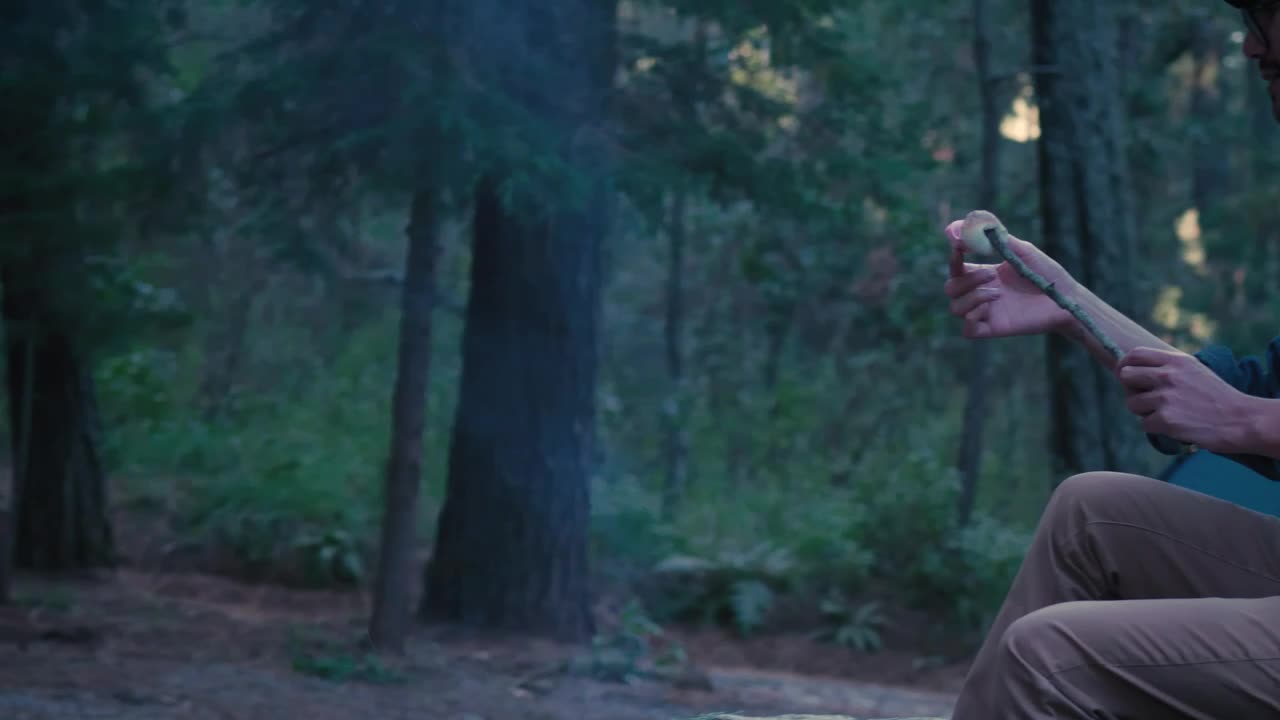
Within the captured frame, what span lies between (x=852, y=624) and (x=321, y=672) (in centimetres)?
395

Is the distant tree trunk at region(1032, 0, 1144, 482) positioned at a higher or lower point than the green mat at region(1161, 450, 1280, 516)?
higher

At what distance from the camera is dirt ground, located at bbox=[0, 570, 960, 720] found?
5.20 metres

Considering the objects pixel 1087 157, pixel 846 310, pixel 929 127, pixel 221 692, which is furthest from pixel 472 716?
pixel 846 310

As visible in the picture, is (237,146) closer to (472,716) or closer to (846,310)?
(472,716)

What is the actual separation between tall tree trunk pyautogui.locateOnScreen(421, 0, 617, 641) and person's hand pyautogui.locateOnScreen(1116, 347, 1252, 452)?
504 centimetres

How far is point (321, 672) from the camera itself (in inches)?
233

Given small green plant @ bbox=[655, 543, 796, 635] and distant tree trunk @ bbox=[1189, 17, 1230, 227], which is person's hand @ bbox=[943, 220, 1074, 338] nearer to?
small green plant @ bbox=[655, 543, 796, 635]

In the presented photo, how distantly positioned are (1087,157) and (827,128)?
1602 millimetres

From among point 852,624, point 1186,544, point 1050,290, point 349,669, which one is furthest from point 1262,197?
point 1186,544

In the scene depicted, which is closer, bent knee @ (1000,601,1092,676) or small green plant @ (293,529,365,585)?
bent knee @ (1000,601,1092,676)

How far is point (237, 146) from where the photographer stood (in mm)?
6473

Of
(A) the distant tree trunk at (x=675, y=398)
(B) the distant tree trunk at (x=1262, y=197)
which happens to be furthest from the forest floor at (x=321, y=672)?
(B) the distant tree trunk at (x=1262, y=197)

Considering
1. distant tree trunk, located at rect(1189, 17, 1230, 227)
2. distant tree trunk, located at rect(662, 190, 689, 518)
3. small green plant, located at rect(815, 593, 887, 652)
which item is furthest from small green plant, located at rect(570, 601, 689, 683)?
distant tree trunk, located at rect(1189, 17, 1230, 227)

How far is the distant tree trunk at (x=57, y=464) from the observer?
25.3 ft
